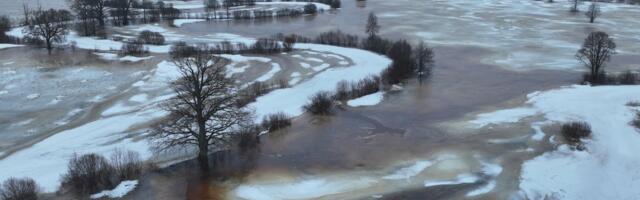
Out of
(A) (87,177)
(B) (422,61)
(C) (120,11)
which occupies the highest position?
(C) (120,11)

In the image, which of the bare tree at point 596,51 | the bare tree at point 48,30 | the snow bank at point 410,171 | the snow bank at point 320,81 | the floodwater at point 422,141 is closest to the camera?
the floodwater at point 422,141

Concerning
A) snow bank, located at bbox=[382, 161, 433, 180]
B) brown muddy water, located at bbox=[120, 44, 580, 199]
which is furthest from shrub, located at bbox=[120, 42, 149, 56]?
snow bank, located at bbox=[382, 161, 433, 180]

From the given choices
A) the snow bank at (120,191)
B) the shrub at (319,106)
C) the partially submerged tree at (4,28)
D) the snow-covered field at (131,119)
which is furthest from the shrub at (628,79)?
the partially submerged tree at (4,28)

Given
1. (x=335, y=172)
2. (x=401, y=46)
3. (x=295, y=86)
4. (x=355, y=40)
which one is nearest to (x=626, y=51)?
(x=401, y=46)

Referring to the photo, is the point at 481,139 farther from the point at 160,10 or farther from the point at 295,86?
the point at 160,10

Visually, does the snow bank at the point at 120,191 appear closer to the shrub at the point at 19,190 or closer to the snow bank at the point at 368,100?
the shrub at the point at 19,190

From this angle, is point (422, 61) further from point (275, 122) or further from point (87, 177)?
point (87, 177)

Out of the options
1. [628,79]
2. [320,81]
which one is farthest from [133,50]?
[628,79]
